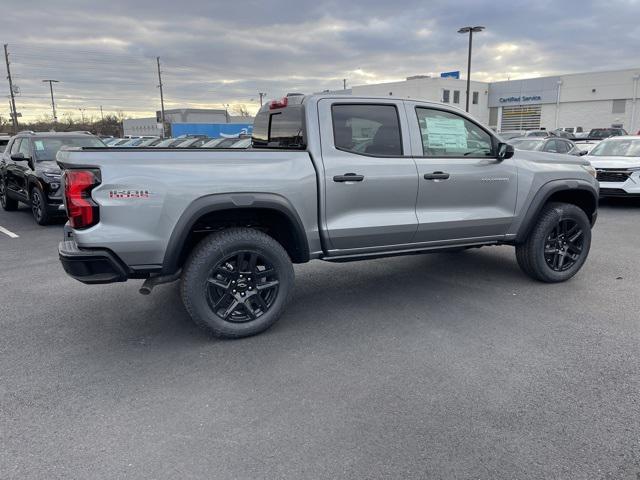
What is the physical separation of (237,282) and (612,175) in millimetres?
10026

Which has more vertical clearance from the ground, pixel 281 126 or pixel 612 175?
pixel 281 126

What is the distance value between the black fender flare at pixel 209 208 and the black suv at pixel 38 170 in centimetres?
664

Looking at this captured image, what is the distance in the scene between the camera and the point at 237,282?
12.9 ft

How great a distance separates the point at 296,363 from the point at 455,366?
117 cm

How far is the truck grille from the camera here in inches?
416

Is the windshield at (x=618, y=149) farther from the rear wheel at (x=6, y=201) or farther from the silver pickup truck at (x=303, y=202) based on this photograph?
the rear wheel at (x=6, y=201)

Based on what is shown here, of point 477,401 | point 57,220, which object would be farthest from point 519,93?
point 477,401

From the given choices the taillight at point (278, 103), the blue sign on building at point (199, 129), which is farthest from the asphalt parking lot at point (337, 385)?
the blue sign on building at point (199, 129)

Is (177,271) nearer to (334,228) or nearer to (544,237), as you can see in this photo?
(334,228)

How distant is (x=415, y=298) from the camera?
5012 mm

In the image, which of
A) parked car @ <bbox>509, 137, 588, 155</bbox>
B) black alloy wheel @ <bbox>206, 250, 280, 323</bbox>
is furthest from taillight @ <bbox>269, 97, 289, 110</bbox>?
parked car @ <bbox>509, 137, 588, 155</bbox>

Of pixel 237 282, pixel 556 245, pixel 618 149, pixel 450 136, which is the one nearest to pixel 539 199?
pixel 556 245

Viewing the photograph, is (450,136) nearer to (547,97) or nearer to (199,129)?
(199,129)

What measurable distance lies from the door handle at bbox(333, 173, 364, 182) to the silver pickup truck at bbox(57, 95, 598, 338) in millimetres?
12
